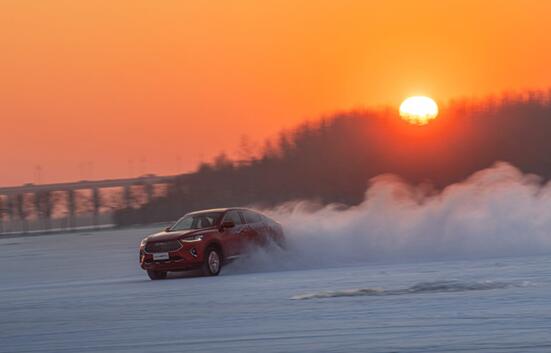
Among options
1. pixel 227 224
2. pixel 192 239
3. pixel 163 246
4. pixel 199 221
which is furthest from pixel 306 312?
pixel 199 221

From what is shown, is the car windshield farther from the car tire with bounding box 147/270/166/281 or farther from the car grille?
the car tire with bounding box 147/270/166/281

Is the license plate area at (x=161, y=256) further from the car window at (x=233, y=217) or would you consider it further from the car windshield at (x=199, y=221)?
the car window at (x=233, y=217)

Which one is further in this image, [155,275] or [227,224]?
[155,275]

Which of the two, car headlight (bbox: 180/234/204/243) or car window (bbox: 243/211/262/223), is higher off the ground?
car window (bbox: 243/211/262/223)

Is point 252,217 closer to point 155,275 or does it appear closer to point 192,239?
point 192,239

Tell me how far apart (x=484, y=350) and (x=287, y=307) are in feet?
18.2

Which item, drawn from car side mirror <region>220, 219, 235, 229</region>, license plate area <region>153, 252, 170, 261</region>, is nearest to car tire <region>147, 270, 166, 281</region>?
license plate area <region>153, 252, 170, 261</region>

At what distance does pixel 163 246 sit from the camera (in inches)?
981

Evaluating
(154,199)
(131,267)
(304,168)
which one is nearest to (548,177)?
(304,168)

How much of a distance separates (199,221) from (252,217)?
5.38ft

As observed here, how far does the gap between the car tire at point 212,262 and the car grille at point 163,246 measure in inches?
26.1

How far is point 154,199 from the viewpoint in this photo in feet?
481

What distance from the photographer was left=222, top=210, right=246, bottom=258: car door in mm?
25219

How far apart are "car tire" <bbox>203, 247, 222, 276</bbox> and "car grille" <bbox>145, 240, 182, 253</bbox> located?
2.17ft
